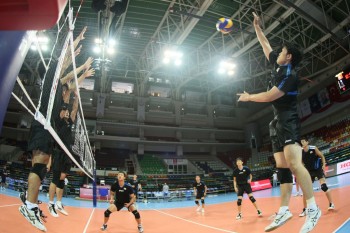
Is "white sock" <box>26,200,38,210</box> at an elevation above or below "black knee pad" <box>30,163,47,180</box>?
below

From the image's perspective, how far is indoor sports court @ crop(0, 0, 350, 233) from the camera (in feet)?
11.1

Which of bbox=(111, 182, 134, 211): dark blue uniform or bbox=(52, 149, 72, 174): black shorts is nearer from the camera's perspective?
bbox=(52, 149, 72, 174): black shorts

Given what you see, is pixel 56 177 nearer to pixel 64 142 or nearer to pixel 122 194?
pixel 64 142

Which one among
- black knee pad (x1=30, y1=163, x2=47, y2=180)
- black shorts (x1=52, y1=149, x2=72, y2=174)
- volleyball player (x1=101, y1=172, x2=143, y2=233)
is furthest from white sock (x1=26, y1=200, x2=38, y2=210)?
volleyball player (x1=101, y1=172, x2=143, y2=233)

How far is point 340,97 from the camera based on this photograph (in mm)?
23281

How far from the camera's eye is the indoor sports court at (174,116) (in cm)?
339

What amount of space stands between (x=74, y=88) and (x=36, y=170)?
111 inches

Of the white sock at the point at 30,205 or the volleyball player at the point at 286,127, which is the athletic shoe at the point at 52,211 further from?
the volleyball player at the point at 286,127

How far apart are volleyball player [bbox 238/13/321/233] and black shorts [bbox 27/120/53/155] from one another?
268 centimetres

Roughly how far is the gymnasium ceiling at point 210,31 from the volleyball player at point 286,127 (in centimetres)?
1054

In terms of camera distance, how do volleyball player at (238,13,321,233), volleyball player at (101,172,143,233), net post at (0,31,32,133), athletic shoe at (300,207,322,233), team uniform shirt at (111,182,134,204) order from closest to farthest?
1. net post at (0,31,32,133)
2. athletic shoe at (300,207,322,233)
3. volleyball player at (238,13,321,233)
4. volleyball player at (101,172,143,233)
5. team uniform shirt at (111,182,134,204)

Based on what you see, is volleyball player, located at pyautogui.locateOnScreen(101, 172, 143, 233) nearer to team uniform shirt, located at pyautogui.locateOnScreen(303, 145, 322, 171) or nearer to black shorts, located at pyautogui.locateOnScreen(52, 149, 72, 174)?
black shorts, located at pyautogui.locateOnScreen(52, 149, 72, 174)

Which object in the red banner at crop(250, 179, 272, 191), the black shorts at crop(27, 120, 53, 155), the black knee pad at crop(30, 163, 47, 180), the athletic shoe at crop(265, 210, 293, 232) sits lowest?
the athletic shoe at crop(265, 210, 293, 232)

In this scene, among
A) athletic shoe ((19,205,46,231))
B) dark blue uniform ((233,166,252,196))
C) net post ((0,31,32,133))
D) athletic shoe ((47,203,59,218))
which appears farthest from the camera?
dark blue uniform ((233,166,252,196))
